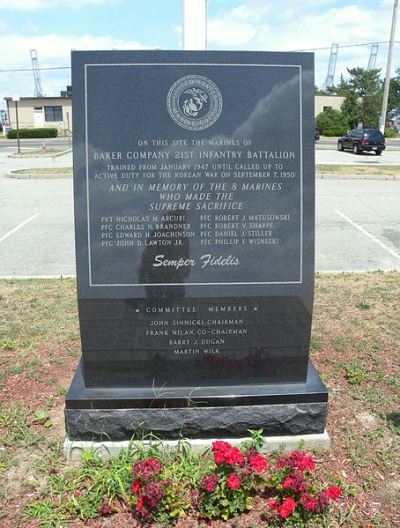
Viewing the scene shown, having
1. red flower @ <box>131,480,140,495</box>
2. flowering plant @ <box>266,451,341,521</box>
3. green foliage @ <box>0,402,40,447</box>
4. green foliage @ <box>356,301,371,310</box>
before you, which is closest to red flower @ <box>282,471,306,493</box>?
flowering plant @ <box>266,451,341,521</box>

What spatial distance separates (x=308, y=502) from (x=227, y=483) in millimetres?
419

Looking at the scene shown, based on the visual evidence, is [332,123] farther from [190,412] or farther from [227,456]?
[227,456]

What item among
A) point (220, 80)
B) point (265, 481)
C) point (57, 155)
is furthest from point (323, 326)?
point (57, 155)

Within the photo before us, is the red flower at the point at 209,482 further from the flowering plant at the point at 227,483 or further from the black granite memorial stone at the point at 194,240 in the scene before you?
the black granite memorial stone at the point at 194,240

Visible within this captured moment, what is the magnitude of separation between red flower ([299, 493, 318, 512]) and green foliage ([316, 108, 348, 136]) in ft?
177

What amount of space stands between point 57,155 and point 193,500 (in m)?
26.5

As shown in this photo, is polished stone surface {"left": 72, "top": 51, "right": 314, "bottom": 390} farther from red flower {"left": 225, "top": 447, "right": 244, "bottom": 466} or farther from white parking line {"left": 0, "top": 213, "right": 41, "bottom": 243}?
white parking line {"left": 0, "top": 213, "right": 41, "bottom": 243}

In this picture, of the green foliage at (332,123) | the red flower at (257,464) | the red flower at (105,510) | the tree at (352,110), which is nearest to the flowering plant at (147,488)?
the red flower at (105,510)

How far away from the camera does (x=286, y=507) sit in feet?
8.93

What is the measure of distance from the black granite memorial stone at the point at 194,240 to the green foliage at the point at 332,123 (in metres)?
52.9

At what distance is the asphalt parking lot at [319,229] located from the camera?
7.74m

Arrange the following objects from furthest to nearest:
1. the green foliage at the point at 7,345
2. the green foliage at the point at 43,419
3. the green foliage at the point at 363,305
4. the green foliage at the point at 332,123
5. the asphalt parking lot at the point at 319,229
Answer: the green foliage at the point at 332,123, the asphalt parking lot at the point at 319,229, the green foliage at the point at 363,305, the green foliage at the point at 7,345, the green foliage at the point at 43,419

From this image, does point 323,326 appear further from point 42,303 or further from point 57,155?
point 57,155

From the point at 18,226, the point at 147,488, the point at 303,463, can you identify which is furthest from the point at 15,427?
the point at 18,226
